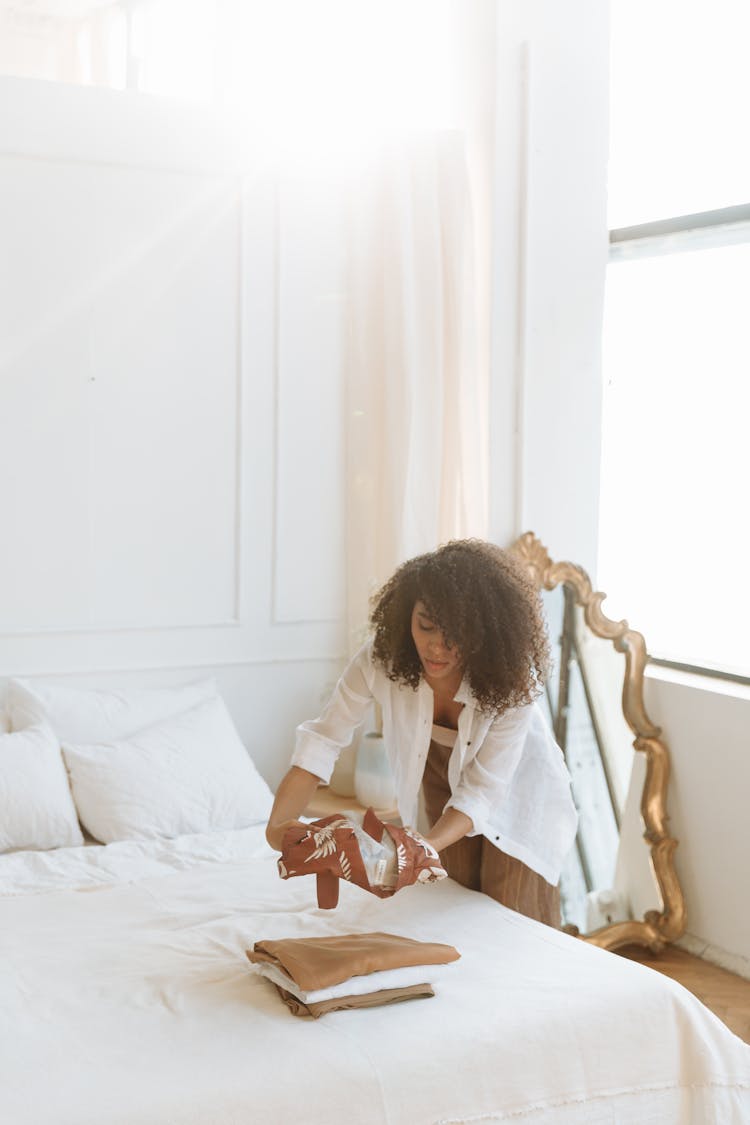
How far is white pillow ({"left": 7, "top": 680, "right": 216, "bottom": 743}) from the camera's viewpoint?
3.56m

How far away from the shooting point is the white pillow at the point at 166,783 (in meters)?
3.37

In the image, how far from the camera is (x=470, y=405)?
13.6 ft

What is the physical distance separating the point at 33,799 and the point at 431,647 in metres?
1.30

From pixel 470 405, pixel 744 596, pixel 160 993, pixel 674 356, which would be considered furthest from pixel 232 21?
pixel 160 993

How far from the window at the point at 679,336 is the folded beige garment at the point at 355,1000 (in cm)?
210

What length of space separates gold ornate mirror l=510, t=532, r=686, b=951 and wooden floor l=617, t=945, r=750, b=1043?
55 millimetres

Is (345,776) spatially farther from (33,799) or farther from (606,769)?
(33,799)

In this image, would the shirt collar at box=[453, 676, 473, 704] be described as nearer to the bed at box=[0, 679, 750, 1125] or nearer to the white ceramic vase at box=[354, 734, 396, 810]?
the bed at box=[0, 679, 750, 1125]

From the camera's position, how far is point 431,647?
2.52 meters

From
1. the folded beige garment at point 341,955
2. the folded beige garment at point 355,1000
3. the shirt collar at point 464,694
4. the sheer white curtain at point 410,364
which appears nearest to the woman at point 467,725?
the shirt collar at point 464,694

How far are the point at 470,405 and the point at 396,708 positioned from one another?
5.46ft

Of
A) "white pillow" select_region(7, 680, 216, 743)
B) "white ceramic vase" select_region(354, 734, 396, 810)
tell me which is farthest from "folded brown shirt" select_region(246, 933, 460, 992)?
"white ceramic vase" select_region(354, 734, 396, 810)

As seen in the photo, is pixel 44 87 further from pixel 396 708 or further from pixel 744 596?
pixel 744 596

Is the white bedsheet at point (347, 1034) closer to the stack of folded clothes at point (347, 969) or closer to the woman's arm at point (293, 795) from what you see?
the stack of folded clothes at point (347, 969)
